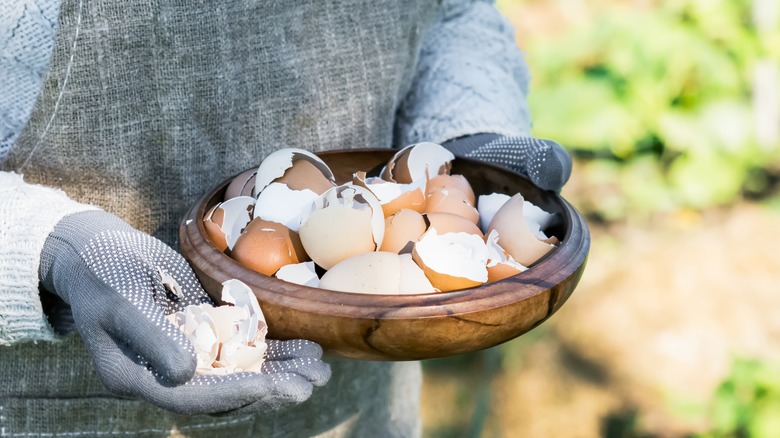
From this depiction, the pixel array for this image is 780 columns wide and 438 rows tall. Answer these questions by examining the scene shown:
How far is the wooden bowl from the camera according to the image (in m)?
0.69

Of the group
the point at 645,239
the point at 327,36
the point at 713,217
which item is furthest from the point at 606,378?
the point at 327,36

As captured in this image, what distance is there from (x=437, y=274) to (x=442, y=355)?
0.26ft

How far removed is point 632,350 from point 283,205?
5.59 feet

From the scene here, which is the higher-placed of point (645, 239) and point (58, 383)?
point (58, 383)

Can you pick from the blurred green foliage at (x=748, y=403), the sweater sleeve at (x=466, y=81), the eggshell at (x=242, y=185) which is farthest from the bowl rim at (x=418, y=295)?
the blurred green foliage at (x=748, y=403)

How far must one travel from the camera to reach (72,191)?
92cm

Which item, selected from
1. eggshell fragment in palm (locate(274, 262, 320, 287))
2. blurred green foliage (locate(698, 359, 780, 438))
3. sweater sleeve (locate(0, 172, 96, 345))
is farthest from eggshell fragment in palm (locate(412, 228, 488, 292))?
blurred green foliage (locate(698, 359, 780, 438))

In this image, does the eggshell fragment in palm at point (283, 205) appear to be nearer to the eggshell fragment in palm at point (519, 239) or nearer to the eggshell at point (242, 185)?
the eggshell at point (242, 185)

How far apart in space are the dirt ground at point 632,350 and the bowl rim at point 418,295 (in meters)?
1.43

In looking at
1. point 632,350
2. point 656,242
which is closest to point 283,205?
point 632,350

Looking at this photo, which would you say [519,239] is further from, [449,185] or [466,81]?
[466,81]

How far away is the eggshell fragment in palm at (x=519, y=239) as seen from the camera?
832 millimetres

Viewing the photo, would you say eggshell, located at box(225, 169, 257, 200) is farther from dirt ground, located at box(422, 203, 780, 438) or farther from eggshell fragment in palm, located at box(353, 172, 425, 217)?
dirt ground, located at box(422, 203, 780, 438)

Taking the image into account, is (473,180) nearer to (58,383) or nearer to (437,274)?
(437,274)
